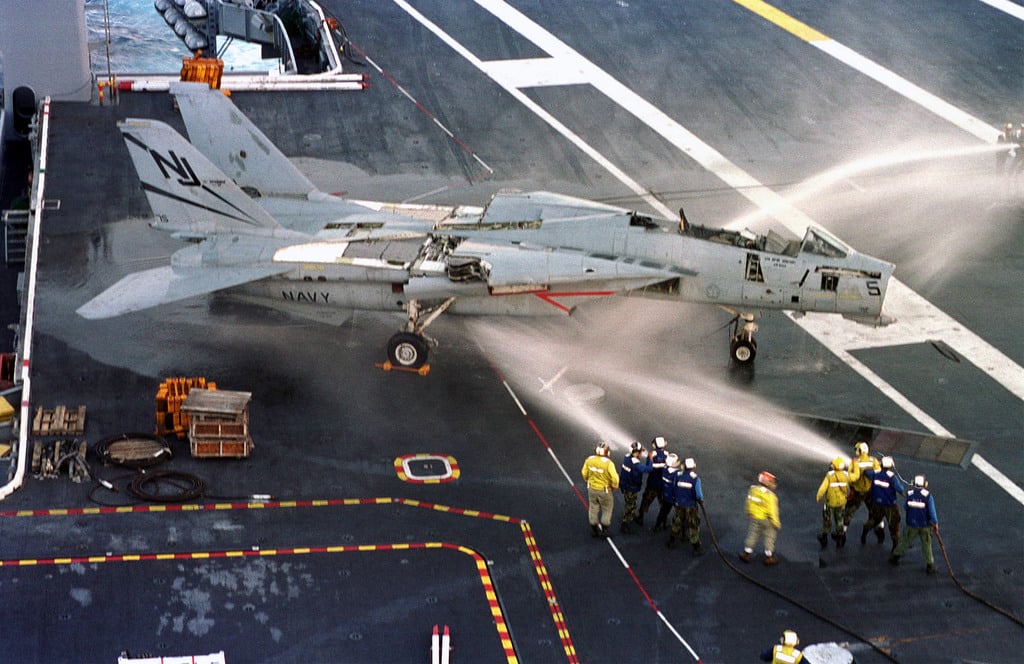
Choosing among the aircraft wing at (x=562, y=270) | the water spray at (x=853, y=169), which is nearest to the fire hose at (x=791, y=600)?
the aircraft wing at (x=562, y=270)

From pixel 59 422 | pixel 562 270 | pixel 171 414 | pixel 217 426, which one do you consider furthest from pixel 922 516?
pixel 59 422

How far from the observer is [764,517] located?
22250 mm

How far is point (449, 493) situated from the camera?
2434 cm

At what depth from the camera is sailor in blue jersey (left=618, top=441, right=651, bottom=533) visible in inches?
905

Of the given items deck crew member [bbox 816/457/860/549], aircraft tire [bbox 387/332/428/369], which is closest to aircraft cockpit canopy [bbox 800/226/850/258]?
deck crew member [bbox 816/457/860/549]

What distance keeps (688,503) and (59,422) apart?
11.4 m

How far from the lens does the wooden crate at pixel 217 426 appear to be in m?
24.7

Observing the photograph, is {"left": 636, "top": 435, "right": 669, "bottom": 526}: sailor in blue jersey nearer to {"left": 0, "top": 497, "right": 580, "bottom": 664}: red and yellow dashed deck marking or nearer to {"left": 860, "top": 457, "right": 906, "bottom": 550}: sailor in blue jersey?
{"left": 0, "top": 497, "right": 580, "bottom": 664}: red and yellow dashed deck marking

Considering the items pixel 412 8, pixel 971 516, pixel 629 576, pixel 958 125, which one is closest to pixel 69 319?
pixel 629 576

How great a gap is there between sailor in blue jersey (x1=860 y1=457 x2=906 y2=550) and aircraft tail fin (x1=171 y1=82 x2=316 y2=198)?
46.9 feet

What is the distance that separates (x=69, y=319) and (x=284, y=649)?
12116 millimetres

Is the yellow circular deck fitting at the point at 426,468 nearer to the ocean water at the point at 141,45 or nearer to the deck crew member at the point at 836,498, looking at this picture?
the deck crew member at the point at 836,498

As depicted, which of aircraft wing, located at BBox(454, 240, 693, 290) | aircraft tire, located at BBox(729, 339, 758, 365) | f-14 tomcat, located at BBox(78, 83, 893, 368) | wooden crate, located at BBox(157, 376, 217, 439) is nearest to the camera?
wooden crate, located at BBox(157, 376, 217, 439)

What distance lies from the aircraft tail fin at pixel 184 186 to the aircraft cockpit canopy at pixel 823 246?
424 inches
